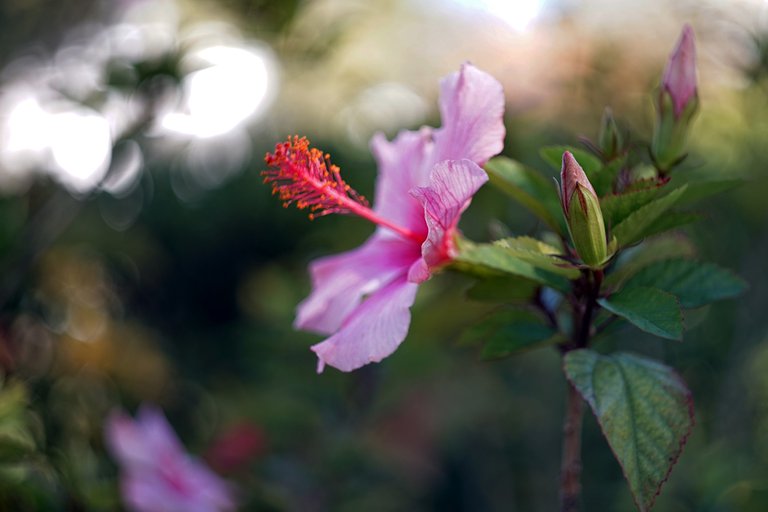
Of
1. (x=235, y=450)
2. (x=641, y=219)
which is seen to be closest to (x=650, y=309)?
(x=641, y=219)

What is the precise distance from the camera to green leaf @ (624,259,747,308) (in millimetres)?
971

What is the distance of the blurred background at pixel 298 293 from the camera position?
1.84 meters

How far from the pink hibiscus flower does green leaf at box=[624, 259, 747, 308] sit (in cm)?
24

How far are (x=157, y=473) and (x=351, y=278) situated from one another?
787 mm

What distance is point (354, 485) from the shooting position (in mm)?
2180

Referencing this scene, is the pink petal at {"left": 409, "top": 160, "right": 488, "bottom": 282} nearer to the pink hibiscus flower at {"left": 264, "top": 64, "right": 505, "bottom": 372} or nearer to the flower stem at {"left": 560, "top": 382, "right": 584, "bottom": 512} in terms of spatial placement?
the pink hibiscus flower at {"left": 264, "top": 64, "right": 505, "bottom": 372}

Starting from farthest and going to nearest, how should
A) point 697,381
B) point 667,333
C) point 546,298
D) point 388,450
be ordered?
point 388,450 < point 697,381 < point 546,298 < point 667,333

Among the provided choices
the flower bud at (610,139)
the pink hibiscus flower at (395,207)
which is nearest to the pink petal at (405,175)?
the pink hibiscus flower at (395,207)

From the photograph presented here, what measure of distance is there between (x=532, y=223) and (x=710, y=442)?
81 centimetres

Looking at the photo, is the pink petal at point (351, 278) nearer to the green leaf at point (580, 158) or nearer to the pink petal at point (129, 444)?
the green leaf at point (580, 158)

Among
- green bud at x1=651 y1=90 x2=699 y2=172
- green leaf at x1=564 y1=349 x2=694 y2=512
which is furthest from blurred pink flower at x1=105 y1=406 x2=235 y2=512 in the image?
green bud at x1=651 y1=90 x2=699 y2=172

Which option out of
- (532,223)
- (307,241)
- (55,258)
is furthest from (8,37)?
(532,223)

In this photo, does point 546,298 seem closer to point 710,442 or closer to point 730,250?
point 710,442

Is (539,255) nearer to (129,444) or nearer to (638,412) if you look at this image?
(638,412)
